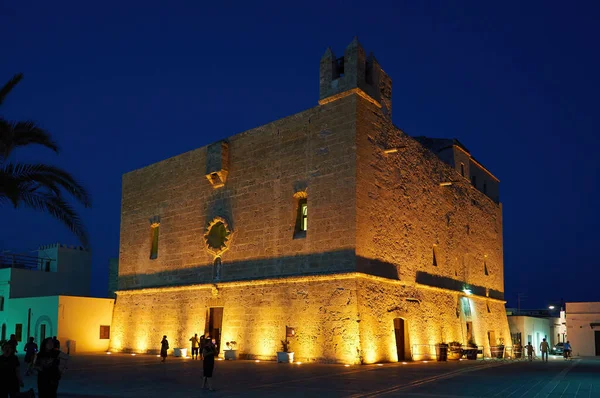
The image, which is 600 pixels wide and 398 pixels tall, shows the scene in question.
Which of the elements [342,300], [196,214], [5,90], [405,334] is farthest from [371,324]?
[5,90]

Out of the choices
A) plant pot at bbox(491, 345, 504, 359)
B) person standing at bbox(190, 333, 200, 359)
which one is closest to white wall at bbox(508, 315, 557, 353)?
plant pot at bbox(491, 345, 504, 359)

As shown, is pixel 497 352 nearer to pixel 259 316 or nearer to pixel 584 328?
pixel 259 316

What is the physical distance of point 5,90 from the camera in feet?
37.7

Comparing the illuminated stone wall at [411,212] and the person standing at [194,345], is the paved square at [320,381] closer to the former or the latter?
the person standing at [194,345]

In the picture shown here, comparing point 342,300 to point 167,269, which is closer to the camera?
point 342,300

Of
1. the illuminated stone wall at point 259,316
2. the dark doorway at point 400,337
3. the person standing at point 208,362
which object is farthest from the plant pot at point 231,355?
the person standing at point 208,362

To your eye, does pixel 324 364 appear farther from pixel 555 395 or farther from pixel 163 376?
pixel 555 395

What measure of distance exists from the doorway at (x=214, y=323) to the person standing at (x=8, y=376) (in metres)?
14.4

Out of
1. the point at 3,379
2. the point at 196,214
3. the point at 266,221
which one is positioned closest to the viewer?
the point at 3,379

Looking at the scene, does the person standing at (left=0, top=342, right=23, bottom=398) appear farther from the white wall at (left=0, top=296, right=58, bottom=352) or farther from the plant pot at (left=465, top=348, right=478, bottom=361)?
the white wall at (left=0, top=296, right=58, bottom=352)

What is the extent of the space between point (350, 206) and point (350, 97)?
3713mm

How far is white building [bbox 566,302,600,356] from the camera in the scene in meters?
37.1

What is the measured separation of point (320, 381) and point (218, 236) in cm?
1072

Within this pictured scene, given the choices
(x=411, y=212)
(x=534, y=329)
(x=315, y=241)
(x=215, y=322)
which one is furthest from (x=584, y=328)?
(x=215, y=322)
